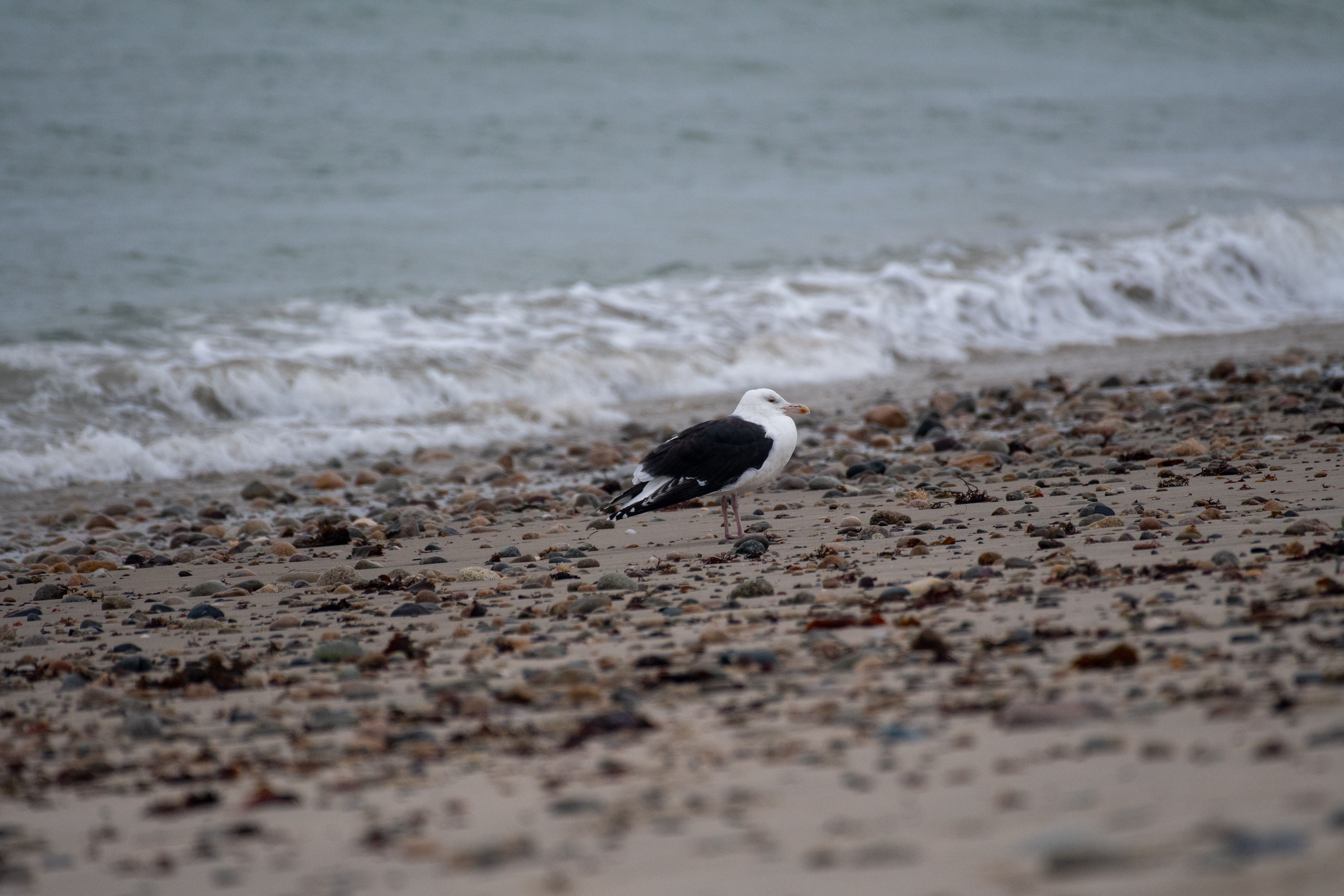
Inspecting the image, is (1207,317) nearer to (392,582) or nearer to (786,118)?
(786,118)

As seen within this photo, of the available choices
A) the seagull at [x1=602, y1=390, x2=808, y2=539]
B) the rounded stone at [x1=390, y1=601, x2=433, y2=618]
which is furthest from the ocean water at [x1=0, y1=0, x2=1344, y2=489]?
the rounded stone at [x1=390, y1=601, x2=433, y2=618]

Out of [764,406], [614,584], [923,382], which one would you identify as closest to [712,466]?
[764,406]

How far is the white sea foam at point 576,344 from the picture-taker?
32.2ft

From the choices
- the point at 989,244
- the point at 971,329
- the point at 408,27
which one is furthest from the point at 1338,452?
the point at 408,27

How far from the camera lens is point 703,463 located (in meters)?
5.84

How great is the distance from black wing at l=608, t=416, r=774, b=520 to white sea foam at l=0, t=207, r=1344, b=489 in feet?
14.6

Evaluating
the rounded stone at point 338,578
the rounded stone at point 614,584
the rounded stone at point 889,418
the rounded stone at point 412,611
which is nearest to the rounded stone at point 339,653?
the rounded stone at point 412,611

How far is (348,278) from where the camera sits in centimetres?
1487

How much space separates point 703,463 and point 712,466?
50 mm

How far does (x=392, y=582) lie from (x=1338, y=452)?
4951 mm

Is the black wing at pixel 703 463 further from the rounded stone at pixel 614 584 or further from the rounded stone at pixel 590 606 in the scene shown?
the rounded stone at pixel 590 606

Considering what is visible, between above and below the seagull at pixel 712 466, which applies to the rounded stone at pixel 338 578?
below

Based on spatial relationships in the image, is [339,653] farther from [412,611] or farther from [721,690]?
[721,690]

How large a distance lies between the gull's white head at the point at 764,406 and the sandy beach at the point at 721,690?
1.83ft
